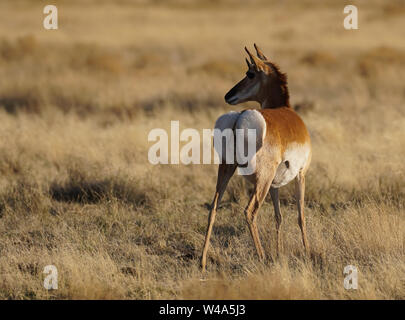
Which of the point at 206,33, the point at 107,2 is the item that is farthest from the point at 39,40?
the point at 107,2

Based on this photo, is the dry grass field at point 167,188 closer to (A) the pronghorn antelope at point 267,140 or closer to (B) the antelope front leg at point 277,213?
(B) the antelope front leg at point 277,213

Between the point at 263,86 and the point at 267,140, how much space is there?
1.24 meters

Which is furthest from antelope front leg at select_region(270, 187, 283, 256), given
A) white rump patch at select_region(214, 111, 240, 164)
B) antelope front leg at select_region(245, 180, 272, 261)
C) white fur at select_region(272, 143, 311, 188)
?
white rump patch at select_region(214, 111, 240, 164)

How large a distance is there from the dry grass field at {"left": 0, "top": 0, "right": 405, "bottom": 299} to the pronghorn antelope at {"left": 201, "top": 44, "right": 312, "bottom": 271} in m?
0.54

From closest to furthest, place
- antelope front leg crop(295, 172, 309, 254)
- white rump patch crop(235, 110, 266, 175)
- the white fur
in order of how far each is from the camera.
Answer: white rump patch crop(235, 110, 266, 175)
the white fur
antelope front leg crop(295, 172, 309, 254)

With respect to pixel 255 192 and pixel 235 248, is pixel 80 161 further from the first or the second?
pixel 255 192

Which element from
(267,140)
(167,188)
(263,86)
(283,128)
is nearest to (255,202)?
(267,140)

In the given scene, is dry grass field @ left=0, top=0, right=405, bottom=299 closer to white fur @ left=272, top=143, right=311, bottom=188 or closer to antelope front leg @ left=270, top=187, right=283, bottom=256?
antelope front leg @ left=270, top=187, right=283, bottom=256

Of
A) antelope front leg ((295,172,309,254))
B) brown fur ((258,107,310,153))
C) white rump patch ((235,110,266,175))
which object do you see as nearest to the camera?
white rump patch ((235,110,266,175))

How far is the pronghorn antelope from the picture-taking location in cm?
621

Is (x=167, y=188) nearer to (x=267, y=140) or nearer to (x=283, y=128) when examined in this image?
(x=283, y=128)

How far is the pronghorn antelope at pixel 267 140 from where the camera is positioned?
621 centimetres

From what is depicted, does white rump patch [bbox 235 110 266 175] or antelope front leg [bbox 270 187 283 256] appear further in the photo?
antelope front leg [bbox 270 187 283 256]
